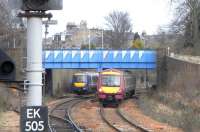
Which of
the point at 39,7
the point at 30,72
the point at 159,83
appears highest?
the point at 39,7

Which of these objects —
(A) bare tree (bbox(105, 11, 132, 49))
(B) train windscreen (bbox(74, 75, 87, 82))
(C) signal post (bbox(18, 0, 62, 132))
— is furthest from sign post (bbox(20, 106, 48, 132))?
(A) bare tree (bbox(105, 11, 132, 49))

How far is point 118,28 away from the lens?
148250 millimetres

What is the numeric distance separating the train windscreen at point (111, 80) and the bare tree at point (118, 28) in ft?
312

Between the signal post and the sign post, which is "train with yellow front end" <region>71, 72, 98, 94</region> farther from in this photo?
the sign post

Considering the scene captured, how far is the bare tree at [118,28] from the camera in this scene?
14488cm

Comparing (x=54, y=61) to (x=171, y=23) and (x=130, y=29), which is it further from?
(x=130, y=29)

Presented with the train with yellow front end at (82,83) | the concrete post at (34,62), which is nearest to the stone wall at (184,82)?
the train with yellow front end at (82,83)

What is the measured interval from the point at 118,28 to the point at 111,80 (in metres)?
102

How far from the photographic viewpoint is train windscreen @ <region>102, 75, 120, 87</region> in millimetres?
46938

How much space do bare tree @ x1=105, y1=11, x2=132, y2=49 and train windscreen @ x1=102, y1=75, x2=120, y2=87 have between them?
95.2m

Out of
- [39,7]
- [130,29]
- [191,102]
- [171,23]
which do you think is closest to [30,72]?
[39,7]

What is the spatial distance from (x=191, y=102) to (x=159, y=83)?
29.0 meters

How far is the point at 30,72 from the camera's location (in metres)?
8.21

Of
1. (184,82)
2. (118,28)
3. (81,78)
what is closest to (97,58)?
(81,78)
